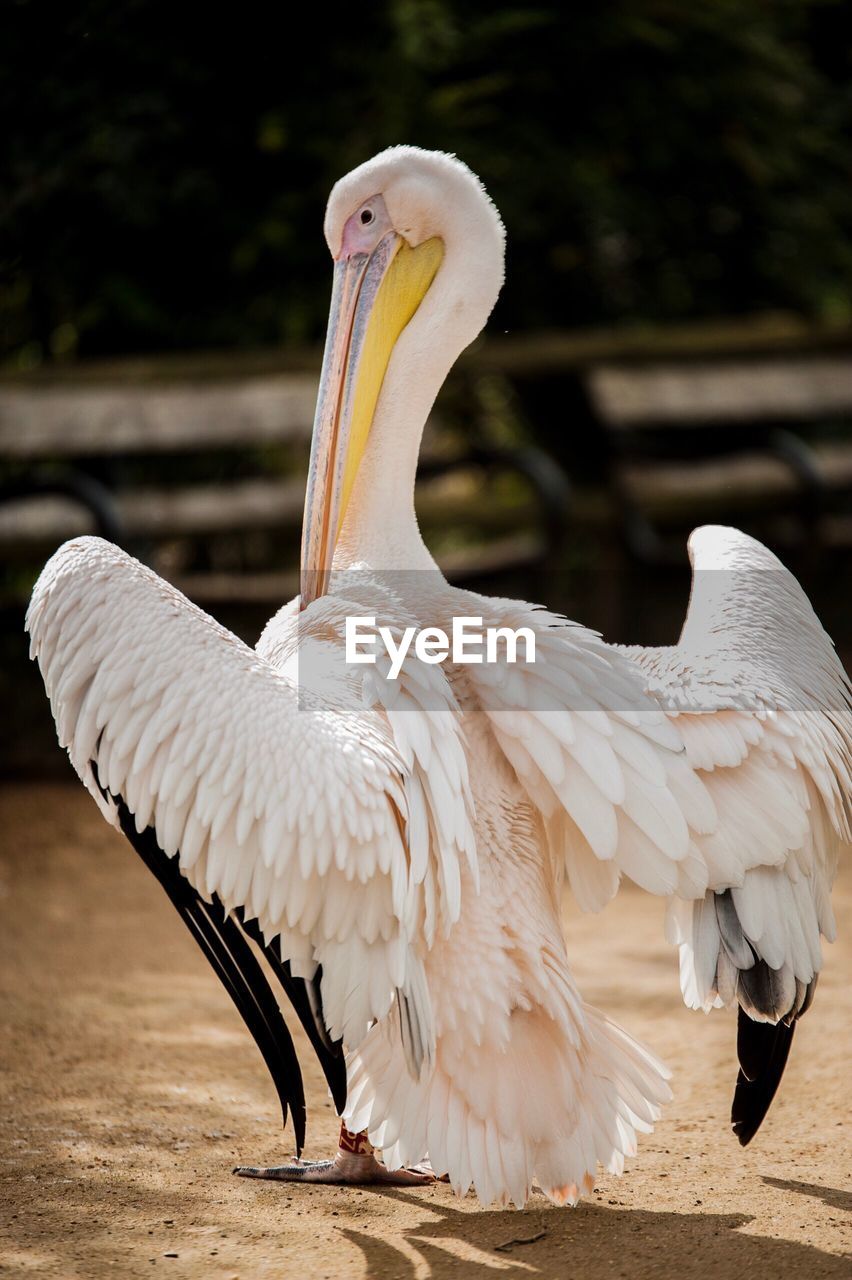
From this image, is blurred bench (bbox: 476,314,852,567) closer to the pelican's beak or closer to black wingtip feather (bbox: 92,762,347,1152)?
the pelican's beak

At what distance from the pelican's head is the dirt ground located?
4.51ft

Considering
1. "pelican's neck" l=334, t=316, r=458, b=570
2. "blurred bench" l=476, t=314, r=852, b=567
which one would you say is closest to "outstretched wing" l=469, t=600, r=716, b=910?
"pelican's neck" l=334, t=316, r=458, b=570

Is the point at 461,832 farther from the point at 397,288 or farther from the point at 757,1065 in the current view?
the point at 397,288

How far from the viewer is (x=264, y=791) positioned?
230 centimetres

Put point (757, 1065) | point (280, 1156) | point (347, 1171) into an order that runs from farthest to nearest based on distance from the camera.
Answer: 1. point (280, 1156)
2. point (347, 1171)
3. point (757, 1065)

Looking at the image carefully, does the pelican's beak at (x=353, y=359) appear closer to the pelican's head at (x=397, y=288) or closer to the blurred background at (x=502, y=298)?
the pelican's head at (x=397, y=288)

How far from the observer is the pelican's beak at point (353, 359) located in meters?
3.26

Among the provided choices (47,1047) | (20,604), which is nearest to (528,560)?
(20,604)

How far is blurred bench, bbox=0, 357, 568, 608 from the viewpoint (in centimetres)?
600

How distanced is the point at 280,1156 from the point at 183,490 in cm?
444

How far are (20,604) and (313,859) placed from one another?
12.8 ft

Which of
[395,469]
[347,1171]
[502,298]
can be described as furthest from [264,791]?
[502,298]

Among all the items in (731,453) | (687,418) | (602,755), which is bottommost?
(602,755)

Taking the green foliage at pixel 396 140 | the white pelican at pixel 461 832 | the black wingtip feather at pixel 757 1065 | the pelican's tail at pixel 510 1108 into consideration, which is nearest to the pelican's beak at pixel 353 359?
the white pelican at pixel 461 832
